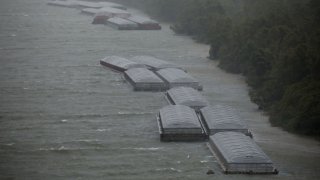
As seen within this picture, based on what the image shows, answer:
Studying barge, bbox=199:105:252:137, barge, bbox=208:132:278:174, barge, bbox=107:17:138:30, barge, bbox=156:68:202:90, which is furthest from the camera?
barge, bbox=107:17:138:30

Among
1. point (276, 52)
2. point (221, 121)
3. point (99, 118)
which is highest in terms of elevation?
point (276, 52)

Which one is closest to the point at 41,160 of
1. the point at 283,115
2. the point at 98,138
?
the point at 98,138

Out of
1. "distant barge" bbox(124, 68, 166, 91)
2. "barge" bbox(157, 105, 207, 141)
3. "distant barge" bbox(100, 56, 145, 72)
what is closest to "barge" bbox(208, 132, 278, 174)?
"barge" bbox(157, 105, 207, 141)

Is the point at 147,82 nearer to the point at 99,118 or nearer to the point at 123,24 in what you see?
the point at 99,118

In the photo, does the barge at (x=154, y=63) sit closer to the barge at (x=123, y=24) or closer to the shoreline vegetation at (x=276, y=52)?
the shoreline vegetation at (x=276, y=52)

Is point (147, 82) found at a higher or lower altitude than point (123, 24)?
higher

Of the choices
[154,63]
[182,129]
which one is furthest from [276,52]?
[182,129]

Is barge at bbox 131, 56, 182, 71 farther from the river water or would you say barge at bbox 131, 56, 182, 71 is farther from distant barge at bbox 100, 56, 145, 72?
the river water
